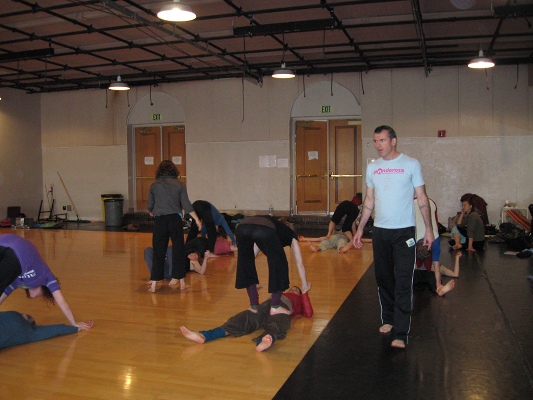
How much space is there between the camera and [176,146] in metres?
14.2

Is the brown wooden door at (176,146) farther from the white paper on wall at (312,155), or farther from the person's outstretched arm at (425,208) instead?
the person's outstretched arm at (425,208)

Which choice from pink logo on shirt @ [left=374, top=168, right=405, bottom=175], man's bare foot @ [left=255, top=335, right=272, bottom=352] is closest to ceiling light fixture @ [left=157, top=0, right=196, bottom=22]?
pink logo on shirt @ [left=374, top=168, right=405, bottom=175]

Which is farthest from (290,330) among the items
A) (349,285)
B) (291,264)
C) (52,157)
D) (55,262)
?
(52,157)

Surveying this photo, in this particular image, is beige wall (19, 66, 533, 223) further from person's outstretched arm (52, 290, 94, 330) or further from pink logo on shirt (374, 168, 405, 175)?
person's outstretched arm (52, 290, 94, 330)

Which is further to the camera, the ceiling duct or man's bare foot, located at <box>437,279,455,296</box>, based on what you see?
the ceiling duct

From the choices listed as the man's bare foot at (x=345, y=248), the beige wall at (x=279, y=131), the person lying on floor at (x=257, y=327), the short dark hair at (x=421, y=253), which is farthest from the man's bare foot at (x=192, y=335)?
the beige wall at (x=279, y=131)

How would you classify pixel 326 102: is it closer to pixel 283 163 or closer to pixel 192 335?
pixel 283 163

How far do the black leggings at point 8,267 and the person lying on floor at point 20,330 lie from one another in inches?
Result: 13.1

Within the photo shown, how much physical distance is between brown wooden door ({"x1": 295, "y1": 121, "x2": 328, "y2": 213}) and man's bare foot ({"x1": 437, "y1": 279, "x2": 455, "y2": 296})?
299 inches

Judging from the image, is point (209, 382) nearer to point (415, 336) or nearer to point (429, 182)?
point (415, 336)

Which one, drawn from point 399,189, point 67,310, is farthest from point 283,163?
point 67,310

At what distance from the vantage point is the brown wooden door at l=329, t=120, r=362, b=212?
41.7 feet

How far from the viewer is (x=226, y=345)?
4000 millimetres

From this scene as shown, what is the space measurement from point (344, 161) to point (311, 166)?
81cm
